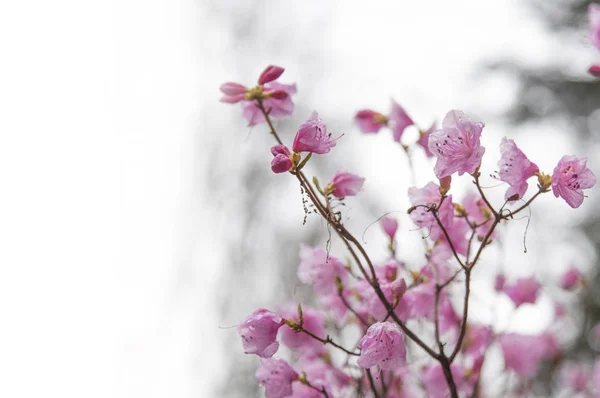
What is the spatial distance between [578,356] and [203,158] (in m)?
3.57

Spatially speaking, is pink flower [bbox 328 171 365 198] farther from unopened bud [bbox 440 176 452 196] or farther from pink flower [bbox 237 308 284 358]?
pink flower [bbox 237 308 284 358]

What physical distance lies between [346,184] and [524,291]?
87cm

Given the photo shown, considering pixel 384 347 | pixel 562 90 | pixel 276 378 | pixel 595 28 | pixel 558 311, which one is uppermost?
pixel 562 90

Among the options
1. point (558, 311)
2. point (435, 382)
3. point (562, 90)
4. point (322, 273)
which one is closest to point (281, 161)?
point (322, 273)

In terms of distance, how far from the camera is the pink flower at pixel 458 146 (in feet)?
3.75

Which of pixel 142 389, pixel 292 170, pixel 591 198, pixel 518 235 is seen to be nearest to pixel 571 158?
pixel 292 170

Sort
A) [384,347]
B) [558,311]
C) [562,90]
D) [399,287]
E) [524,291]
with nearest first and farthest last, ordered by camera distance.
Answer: [384,347] → [399,287] → [524,291] → [558,311] → [562,90]

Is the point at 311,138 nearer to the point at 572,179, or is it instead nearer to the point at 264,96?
the point at 264,96

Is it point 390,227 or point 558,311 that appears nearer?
point 390,227

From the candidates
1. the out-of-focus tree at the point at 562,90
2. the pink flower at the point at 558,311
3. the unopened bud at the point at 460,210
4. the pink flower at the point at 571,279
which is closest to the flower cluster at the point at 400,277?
the unopened bud at the point at 460,210

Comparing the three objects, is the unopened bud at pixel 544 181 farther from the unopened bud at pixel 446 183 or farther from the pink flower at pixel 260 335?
the pink flower at pixel 260 335

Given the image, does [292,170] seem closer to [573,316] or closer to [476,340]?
[476,340]

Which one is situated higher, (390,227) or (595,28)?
(595,28)

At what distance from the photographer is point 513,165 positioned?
118 centimetres
